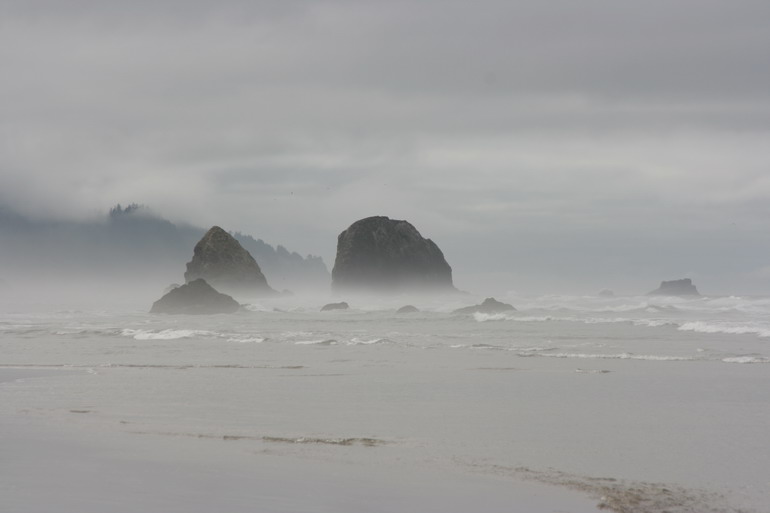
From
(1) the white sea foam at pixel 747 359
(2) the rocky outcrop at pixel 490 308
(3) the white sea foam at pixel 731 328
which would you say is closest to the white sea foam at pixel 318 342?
(1) the white sea foam at pixel 747 359

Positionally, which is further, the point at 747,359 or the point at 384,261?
the point at 384,261

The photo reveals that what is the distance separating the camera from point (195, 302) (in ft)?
186

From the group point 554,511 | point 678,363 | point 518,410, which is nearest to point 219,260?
point 678,363

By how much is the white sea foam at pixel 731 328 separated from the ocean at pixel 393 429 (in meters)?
7.64

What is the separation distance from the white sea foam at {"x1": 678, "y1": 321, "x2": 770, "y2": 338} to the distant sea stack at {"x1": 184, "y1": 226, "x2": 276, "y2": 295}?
55.7 m

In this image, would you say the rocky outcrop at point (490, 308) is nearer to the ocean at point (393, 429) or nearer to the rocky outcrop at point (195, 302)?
the rocky outcrop at point (195, 302)

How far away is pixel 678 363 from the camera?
21078mm

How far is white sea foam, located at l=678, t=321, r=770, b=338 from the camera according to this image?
3221 centimetres

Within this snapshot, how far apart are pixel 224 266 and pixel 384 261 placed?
66.1 ft

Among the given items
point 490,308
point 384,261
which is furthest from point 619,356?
point 384,261

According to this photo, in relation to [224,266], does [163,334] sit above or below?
below

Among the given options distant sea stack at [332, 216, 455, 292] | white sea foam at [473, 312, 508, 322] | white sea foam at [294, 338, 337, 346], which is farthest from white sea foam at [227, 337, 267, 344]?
distant sea stack at [332, 216, 455, 292]

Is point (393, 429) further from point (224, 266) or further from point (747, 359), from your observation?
point (224, 266)

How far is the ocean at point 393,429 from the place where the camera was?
7668mm
